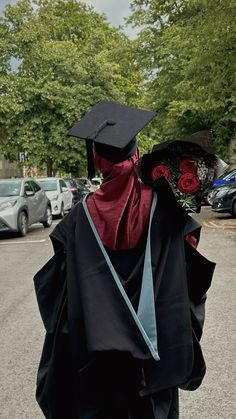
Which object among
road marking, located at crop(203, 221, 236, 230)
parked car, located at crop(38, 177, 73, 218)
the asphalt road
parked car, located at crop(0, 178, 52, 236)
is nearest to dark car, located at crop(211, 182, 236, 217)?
road marking, located at crop(203, 221, 236, 230)

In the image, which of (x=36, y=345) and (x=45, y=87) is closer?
(x=36, y=345)

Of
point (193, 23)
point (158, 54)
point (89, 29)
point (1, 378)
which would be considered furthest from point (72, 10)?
point (1, 378)

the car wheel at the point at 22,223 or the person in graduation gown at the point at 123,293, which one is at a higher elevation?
the person in graduation gown at the point at 123,293

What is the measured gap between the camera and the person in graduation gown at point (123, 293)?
202 cm

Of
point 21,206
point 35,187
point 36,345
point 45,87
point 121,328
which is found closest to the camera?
point 121,328

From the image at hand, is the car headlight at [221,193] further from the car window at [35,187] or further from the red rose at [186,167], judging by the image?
the red rose at [186,167]

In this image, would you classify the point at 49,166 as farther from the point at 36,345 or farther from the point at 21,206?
the point at 36,345

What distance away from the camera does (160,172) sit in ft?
7.06

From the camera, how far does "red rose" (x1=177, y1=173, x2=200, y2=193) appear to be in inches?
84.8

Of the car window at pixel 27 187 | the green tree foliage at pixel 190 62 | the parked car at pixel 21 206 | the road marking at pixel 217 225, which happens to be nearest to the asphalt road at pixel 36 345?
the parked car at pixel 21 206

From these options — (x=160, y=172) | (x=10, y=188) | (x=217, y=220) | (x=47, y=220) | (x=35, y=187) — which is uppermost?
(x=160, y=172)

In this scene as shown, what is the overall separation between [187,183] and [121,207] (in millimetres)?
304

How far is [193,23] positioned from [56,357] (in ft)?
45.4

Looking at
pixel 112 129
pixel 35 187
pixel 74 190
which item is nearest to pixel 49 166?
pixel 74 190
